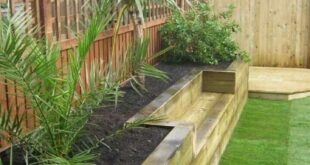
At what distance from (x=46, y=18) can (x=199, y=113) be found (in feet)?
5.82

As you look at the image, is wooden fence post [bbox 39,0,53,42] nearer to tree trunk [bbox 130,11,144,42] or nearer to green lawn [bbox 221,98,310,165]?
tree trunk [bbox 130,11,144,42]

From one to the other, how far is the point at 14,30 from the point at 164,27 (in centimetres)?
389

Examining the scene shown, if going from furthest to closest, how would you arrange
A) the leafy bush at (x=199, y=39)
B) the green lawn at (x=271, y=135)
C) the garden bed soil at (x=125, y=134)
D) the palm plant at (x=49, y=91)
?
the leafy bush at (x=199, y=39) < the green lawn at (x=271, y=135) < the garden bed soil at (x=125, y=134) < the palm plant at (x=49, y=91)

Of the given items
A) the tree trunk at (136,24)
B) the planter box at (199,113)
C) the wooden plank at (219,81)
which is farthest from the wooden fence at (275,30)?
the tree trunk at (136,24)

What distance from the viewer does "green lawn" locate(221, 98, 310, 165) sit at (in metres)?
3.86

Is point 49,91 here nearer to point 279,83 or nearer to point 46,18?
point 46,18

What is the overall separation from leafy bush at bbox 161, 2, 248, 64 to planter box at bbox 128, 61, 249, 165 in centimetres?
30

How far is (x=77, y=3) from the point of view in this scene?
143 inches

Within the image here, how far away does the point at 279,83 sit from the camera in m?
6.57

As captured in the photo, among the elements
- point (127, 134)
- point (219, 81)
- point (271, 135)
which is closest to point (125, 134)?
point (127, 134)

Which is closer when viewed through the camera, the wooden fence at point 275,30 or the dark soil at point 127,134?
the dark soil at point 127,134

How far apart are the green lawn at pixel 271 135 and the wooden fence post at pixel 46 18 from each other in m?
1.76

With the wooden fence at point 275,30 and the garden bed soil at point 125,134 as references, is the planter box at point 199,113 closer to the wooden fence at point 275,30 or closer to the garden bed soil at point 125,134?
the garden bed soil at point 125,134

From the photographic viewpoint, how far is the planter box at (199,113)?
2658 mm
